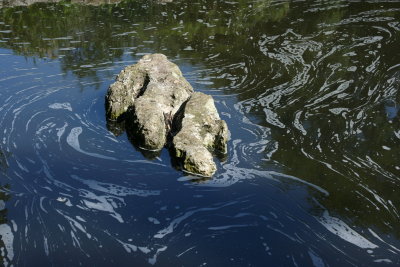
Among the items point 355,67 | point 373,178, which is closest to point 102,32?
point 355,67

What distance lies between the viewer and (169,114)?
8219 mm

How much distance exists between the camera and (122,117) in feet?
28.6

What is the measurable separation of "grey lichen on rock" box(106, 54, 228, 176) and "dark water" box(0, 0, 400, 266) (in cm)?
31

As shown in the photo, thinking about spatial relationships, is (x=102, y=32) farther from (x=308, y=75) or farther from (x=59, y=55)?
(x=308, y=75)

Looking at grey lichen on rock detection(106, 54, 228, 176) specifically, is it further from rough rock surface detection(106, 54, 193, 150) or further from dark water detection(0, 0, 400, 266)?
dark water detection(0, 0, 400, 266)

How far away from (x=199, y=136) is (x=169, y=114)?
1088mm

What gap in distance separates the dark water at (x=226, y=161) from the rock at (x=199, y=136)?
0.23 m

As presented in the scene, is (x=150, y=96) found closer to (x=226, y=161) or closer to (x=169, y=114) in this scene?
(x=169, y=114)

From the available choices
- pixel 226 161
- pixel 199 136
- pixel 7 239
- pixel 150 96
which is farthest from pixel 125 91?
pixel 7 239

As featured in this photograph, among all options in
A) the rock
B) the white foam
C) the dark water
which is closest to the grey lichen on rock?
the rock

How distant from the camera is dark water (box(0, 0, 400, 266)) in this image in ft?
18.1

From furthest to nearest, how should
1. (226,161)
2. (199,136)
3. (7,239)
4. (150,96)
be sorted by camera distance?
(150,96) < (199,136) < (226,161) < (7,239)

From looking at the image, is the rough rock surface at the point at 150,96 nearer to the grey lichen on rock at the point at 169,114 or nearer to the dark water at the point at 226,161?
the grey lichen on rock at the point at 169,114

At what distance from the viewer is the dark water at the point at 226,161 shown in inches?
217
